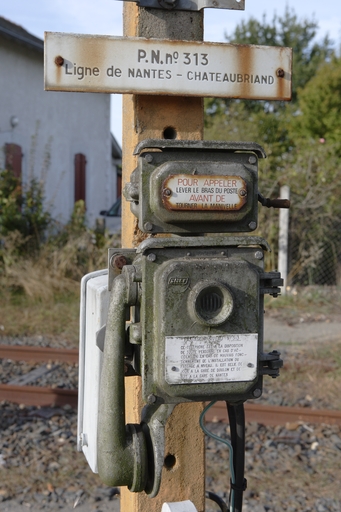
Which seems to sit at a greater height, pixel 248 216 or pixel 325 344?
pixel 248 216

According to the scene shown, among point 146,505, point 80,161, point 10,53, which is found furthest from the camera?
point 80,161

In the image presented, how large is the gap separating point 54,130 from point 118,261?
1473cm

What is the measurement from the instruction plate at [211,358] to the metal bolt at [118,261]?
15.2 inches

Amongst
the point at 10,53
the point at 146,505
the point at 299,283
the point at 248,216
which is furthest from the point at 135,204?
the point at 10,53

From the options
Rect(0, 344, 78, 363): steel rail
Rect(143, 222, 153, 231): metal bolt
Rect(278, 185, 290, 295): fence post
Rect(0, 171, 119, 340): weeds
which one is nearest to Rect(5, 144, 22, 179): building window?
Rect(0, 171, 119, 340): weeds

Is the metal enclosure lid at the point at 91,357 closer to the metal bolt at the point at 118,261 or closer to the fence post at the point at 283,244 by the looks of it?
the metal bolt at the point at 118,261

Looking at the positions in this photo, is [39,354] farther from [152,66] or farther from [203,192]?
[203,192]

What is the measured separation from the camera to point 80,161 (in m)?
17.2

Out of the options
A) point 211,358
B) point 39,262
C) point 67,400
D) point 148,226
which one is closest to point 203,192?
point 148,226

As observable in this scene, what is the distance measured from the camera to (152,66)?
2078 millimetres

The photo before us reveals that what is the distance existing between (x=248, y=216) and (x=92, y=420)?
1.05 meters

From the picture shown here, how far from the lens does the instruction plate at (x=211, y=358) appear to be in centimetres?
172

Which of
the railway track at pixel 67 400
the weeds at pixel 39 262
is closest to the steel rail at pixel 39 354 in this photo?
the railway track at pixel 67 400

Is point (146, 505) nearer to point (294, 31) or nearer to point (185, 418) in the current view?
point (185, 418)
